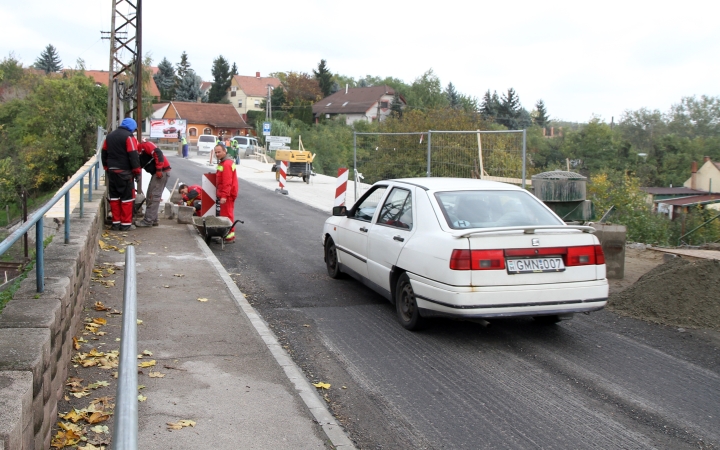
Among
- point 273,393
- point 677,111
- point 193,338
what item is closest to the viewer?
point 273,393

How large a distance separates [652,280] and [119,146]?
27.9ft

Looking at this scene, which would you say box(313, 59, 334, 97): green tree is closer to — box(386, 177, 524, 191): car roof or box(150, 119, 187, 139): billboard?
box(150, 119, 187, 139): billboard

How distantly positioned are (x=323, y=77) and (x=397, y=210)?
120 meters

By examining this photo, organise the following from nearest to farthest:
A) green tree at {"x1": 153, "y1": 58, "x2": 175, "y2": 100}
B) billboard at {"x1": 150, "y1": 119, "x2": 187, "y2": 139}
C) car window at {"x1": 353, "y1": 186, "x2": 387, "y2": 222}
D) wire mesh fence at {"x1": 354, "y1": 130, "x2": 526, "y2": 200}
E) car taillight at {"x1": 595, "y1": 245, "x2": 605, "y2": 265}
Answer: car taillight at {"x1": 595, "y1": 245, "x2": 605, "y2": 265}, car window at {"x1": 353, "y1": 186, "x2": 387, "y2": 222}, wire mesh fence at {"x1": 354, "y1": 130, "x2": 526, "y2": 200}, billboard at {"x1": 150, "y1": 119, "x2": 187, "y2": 139}, green tree at {"x1": 153, "y1": 58, "x2": 175, "y2": 100}

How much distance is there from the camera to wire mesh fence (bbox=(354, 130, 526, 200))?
13867mm

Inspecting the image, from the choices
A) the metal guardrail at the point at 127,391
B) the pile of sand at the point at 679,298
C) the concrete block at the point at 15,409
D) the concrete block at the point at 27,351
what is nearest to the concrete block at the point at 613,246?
the pile of sand at the point at 679,298

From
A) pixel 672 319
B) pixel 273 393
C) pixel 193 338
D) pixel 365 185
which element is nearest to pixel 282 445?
pixel 273 393

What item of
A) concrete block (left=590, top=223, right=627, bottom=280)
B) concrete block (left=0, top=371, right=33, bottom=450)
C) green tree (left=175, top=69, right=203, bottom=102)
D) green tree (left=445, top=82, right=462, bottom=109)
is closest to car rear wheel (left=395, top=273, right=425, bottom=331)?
concrete block (left=590, top=223, right=627, bottom=280)

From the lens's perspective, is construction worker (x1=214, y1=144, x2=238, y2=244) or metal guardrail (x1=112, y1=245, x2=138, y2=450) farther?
construction worker (x1=214, y1=144, x2=238, y2=244)

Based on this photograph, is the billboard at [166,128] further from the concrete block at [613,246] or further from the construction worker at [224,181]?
the concrete block at [613,246]

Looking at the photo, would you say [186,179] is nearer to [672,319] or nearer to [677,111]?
[672,319]

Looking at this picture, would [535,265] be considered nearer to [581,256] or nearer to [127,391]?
[581,256]

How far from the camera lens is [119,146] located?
11516 mm

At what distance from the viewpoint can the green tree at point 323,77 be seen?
124 meters
